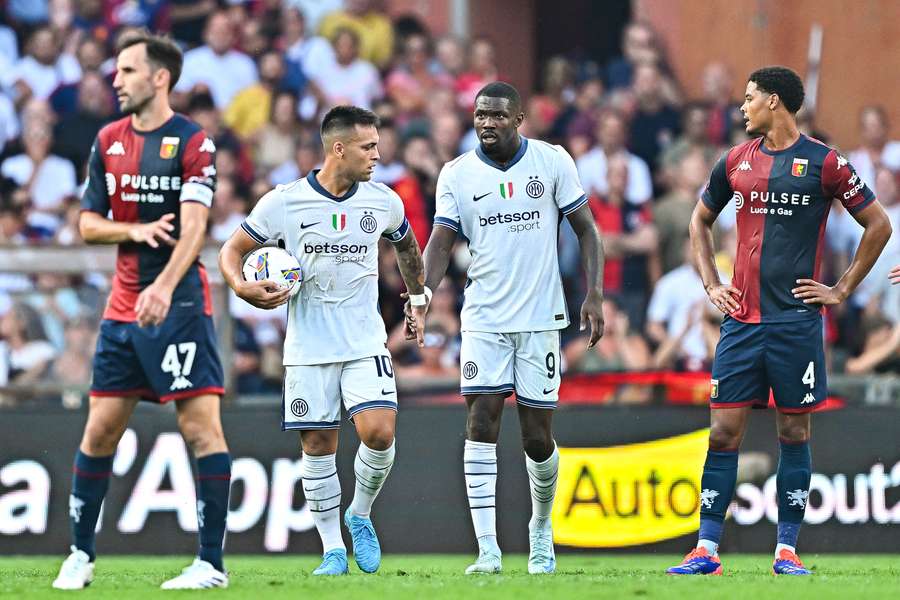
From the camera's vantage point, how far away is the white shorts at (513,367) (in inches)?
361

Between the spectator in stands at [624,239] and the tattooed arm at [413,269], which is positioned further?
the spectator in stands at [624,239]

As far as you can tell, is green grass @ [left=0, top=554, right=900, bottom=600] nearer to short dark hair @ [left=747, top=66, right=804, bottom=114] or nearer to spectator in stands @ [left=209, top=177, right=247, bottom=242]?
short dark hair @ [left=747, top=66, right=804, bottom=114]

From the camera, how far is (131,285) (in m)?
7.88

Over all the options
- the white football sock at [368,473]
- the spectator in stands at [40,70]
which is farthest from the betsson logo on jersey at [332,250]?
the spectator in stands at [40,70]

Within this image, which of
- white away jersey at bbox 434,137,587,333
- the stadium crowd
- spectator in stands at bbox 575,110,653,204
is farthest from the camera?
spectator in stands at bbox 575,110,653,204

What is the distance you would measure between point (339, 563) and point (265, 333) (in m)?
5.24

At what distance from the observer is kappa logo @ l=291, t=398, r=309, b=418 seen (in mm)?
9164

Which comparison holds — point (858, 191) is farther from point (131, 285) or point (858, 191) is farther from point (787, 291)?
point (131, 285)

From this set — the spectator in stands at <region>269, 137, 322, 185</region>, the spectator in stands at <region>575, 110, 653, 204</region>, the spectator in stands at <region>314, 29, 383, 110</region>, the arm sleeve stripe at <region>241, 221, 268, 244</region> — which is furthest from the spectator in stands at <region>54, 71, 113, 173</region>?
the arm sleeve stripe at <region>241, 221, 268, 244</region>

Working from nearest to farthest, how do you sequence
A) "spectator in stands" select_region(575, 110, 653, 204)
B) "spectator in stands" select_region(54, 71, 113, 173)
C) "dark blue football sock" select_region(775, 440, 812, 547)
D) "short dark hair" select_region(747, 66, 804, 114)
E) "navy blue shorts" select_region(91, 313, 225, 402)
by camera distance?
"navy blue shorts" select_region(91, 313, 225, 402) → "short dark hair" select_region(747, 66, 804, 114) → "dark blue football sock" select_region(775, 440, 812, 547) → "spectator in stands" select_region(575, 110, 653, 204) → "spectator in stands" select_region(54, 71, 113, 173)

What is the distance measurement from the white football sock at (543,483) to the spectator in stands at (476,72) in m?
7.74

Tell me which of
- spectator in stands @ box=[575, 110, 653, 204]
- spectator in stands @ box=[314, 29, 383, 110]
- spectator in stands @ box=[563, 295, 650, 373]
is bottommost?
spectator in stands @ box=[563, 295, 650, 373]

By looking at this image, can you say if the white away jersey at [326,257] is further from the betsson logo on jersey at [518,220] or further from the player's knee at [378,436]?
the betsson logo on jersey at [518,220]

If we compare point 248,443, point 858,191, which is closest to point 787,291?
point 858,191
